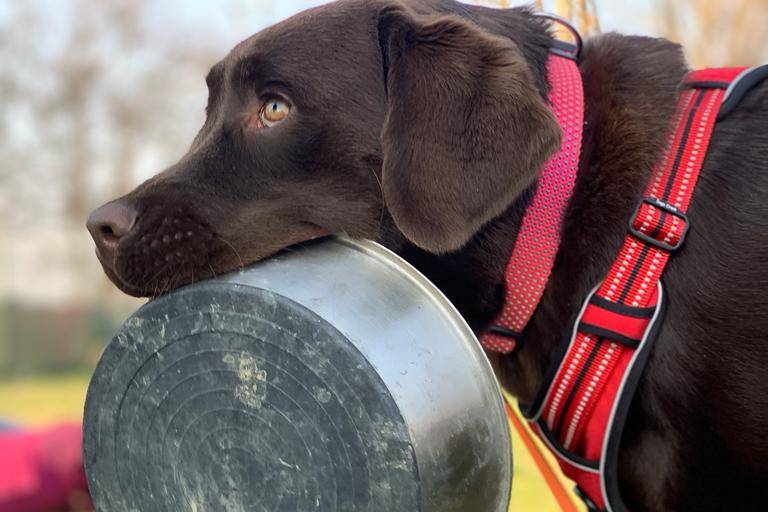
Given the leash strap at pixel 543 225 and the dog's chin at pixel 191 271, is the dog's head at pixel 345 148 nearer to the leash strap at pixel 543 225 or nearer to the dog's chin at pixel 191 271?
the dog's chin at pixel 191 271

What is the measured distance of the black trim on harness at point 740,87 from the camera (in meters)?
2.36

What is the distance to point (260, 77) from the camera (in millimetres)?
2549

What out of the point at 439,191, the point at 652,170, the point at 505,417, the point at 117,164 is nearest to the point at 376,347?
the point at 505,417

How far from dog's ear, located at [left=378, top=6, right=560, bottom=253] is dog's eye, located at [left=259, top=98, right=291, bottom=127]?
31 cm

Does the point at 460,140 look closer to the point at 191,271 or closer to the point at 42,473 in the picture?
the point at 191,271

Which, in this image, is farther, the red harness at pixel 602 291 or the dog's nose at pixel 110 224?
the dog's nose at pixel 110 224

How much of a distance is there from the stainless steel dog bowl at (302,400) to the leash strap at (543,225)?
386 millimetres

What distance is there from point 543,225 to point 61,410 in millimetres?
18063

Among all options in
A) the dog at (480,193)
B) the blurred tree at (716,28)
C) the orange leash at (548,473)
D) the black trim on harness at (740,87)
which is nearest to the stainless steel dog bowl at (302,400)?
the dog at (480,193)

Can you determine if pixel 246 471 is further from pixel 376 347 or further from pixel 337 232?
pixel 337 232

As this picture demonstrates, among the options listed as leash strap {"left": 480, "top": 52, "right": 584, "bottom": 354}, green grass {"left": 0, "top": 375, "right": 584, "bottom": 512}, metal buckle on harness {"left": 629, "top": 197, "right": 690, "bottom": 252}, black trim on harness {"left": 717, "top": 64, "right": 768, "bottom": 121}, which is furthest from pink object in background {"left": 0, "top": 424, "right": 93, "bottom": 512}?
black trim on harness {"left": 717, "top": 64, "right": 768, "bottom": 121}

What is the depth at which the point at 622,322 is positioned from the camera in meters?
2.22

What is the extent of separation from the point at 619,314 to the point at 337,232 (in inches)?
30.4

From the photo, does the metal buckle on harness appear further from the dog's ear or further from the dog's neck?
the dog's ear
